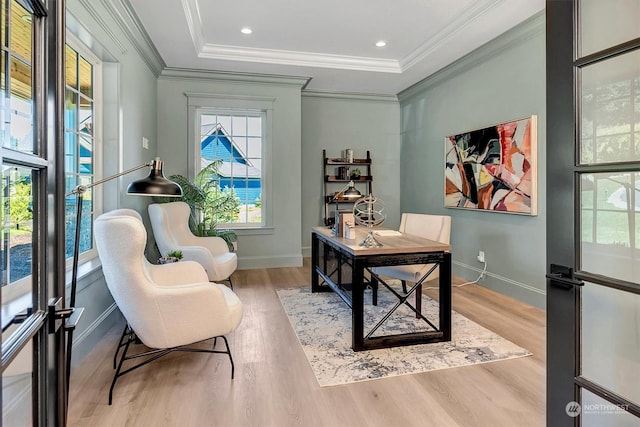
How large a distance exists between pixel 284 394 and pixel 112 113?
8.92ft

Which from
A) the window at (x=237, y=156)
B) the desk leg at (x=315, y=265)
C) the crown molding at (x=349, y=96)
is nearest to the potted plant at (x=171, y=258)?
the desk leg at (x=315, y=265)

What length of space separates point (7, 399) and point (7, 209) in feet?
1.18

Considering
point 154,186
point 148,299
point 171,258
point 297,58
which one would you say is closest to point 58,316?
point 148,299

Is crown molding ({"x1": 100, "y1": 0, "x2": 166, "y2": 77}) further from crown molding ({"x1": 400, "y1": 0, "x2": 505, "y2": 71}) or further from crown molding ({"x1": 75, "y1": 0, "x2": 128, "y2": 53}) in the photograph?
crown molding ({"x1": 400, "y1": 0, "x2": 505, "y2": 71})

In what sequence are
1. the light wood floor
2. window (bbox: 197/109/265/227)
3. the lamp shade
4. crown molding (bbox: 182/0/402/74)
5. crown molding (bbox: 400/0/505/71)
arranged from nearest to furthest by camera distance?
the light wood floor < the lamp shade < crown molding (bbox: 400/0/505/71) < crown molding (bbox: 182/0/402/74) < window (bbox: 197/109/265/227)

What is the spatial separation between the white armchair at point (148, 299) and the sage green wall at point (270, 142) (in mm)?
2985

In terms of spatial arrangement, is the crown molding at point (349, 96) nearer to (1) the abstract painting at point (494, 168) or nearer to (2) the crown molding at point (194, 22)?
(1) the abstract painting at point (494, 168)

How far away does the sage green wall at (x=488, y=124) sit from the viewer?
3.34 metres

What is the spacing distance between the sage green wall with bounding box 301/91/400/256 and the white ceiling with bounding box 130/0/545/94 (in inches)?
26.3

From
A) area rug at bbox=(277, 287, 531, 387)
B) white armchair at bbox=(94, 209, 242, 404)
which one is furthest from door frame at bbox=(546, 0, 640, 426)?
white armchair at bbox=(94, 209, 242, 404)

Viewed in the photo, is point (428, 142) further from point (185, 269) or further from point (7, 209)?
point (7, 209)

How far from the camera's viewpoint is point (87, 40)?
104 inches

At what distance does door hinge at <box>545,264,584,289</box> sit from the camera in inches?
44.5

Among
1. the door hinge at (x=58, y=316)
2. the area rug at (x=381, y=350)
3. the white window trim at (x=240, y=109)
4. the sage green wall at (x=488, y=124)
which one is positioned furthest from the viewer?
the white window trim at (x=240, y=109)
